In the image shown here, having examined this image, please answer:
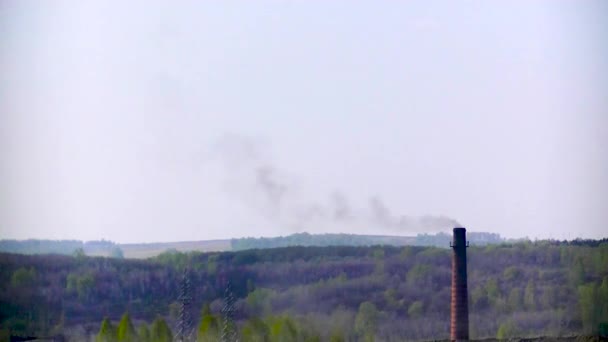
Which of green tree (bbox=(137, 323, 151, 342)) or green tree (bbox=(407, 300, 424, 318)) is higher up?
green tree (bbox=(407, 300, 424, 318))

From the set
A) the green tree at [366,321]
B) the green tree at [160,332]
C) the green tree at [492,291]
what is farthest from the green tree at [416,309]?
the green tree at [160,332]

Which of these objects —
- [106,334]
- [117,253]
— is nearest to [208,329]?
[106,334]

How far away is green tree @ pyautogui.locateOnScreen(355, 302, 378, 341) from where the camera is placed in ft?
237

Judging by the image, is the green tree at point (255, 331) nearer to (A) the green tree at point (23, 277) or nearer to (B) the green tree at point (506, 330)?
(B) the green tree at point (506, 330)

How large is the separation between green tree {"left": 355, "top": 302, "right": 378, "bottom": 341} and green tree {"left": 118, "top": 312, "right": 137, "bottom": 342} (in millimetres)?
13788

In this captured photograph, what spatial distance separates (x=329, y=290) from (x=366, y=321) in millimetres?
4459

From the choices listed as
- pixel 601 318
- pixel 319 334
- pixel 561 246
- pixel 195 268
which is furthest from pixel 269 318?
pixel 561 246

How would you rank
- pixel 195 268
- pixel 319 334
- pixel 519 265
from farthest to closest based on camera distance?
1. pixel 519 265
2. pixel 195 268
3. pixel 319 334

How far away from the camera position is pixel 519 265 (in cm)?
8688

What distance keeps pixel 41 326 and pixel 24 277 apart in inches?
211

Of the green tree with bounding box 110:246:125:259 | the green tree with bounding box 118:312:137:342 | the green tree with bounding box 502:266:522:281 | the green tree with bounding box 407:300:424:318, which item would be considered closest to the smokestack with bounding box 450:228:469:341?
the green tree with bounding box 118:312:137:342

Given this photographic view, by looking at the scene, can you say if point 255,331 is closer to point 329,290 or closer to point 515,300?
point 329,290

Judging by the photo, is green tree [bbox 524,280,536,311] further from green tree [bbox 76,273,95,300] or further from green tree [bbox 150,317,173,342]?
green tree [bbox 76,273,95,300]

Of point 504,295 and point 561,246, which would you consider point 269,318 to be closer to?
point 504,295
